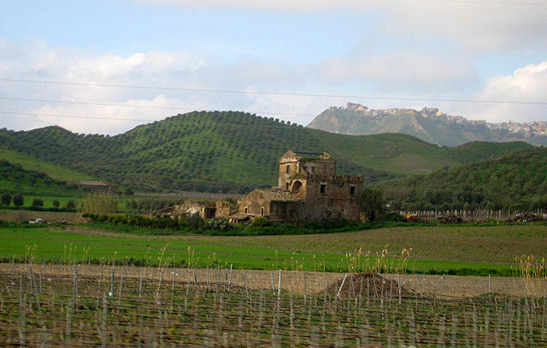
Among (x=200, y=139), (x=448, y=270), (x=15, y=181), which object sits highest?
(x=200, y=139)

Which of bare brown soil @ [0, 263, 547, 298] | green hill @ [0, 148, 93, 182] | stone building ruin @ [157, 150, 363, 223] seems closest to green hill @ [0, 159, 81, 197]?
green hill @ [0, 148, 93, 182]

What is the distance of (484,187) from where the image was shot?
100 meters

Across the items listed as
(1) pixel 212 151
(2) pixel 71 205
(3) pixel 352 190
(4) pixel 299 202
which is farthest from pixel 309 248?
(1) pixel 212 151

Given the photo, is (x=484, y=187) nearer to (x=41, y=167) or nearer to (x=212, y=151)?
(x=212, y=151)

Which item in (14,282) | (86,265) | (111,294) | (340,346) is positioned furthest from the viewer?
(86,265)

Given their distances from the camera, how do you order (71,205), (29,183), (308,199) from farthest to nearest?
(29,183)
(71,205)
(308,199)

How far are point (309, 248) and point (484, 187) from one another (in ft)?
190

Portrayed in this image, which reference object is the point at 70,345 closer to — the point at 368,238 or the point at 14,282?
the point at 14,282

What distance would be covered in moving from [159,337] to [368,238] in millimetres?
42806

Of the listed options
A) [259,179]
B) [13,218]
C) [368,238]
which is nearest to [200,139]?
[259,179]

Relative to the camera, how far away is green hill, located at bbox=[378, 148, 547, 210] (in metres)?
89.8

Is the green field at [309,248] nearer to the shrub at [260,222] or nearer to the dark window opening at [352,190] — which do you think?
the shrub at [260,222]

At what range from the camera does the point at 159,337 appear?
44.7 feet

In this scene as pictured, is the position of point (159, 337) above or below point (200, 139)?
below
